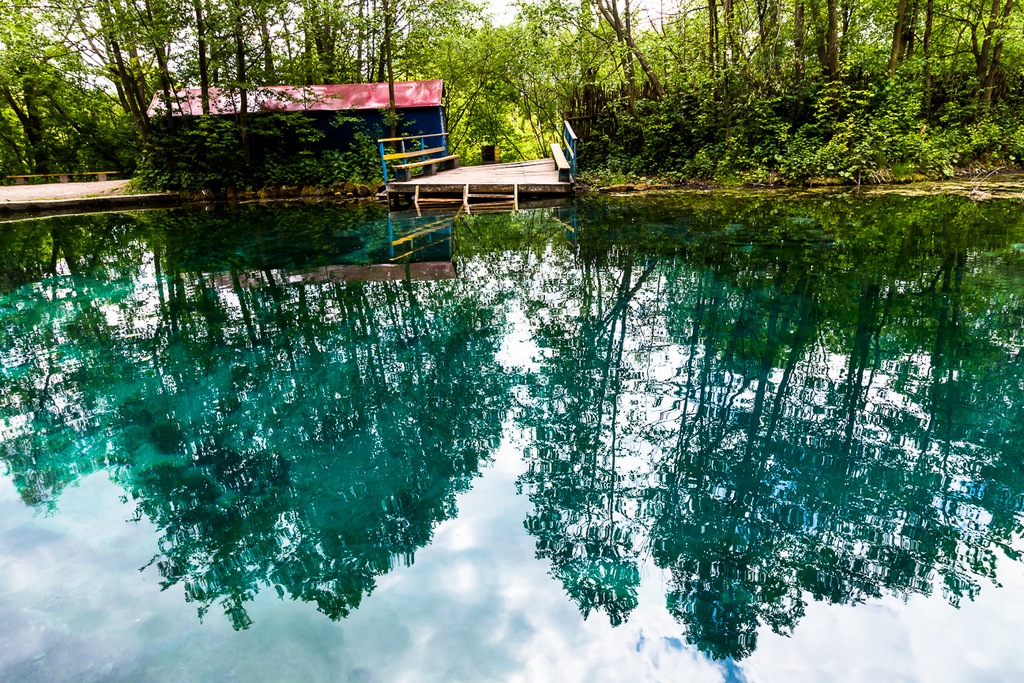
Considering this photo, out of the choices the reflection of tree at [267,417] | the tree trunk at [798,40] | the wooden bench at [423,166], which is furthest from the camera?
the wooden bench at [423,166]

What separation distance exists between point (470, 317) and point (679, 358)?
96.3 inches

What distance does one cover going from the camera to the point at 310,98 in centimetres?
1734

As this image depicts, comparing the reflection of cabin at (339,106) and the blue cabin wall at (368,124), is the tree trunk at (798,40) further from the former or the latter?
the blue cabin wall at (368,124)

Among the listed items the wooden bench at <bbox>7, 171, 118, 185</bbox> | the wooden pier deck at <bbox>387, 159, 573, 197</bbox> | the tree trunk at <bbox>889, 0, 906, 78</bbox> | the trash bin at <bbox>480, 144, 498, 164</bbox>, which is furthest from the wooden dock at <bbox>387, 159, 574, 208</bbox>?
the wooden bench at <bbox>7, 171, 118, 185</bbox>

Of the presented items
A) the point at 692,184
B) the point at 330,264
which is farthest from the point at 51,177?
the point at 692,184

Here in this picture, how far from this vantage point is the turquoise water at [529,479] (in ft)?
8.85

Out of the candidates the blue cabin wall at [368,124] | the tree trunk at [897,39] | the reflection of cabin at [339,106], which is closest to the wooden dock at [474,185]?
the blue cabin wall at [368,124]

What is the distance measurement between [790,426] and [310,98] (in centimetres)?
1705

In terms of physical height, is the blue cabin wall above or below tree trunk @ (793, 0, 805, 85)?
below

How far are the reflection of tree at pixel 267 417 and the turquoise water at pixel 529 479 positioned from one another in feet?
0.09

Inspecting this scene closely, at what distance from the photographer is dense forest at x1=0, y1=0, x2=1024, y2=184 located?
1454cm

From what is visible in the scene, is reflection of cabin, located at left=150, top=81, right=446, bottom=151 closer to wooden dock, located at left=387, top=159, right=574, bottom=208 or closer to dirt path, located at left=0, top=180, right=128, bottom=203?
dirt path, located at left=0, top=180, right=128, bottom=203

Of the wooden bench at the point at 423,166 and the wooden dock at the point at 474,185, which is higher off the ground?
A: the wooden bench at the point at 423,166

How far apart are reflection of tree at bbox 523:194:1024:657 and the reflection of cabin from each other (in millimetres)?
12634
